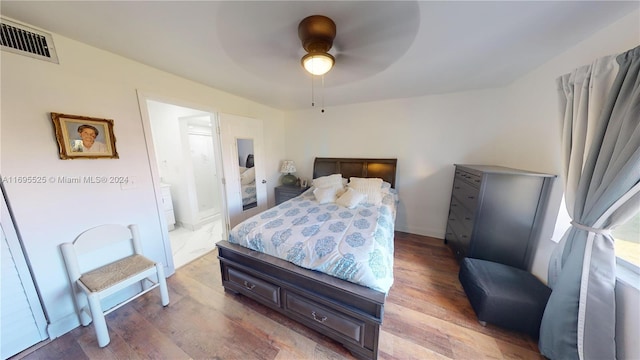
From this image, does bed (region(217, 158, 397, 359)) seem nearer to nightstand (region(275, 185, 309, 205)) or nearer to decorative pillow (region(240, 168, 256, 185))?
decorative pillow (region(240, 168, 256, 185))

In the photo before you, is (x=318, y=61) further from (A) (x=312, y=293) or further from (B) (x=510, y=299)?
(B) (x=510, y=299)

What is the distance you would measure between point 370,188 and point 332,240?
4.48 ft

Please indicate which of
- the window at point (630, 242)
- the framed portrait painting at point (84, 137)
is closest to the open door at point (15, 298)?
the framed portrait painting at point (84, 137)

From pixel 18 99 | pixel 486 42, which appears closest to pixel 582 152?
pixel 486 42

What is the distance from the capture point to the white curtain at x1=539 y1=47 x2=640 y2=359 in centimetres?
101

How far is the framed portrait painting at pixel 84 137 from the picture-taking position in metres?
1.42

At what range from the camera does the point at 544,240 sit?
1723 millimetres

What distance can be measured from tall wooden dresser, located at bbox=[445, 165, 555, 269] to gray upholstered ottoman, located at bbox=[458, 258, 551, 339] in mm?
259

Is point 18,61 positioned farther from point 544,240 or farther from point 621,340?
point 544,240

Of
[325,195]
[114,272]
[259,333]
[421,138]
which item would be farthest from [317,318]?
[421,138]

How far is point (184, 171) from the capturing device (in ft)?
10.6

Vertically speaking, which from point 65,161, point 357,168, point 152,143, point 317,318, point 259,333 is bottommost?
point 259,333

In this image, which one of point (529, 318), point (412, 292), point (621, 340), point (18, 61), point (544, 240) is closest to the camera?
point (621, 340)

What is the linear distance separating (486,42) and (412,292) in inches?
90.8
